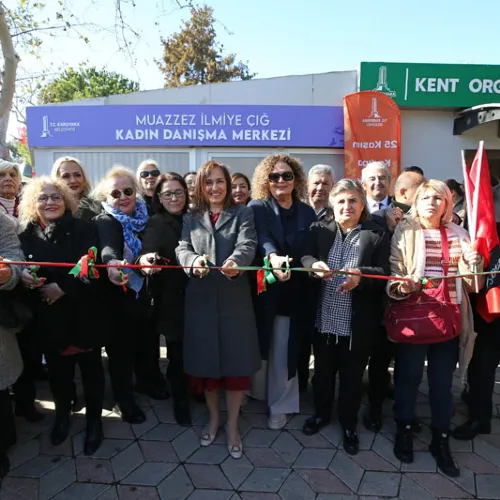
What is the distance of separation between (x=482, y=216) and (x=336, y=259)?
1.00m

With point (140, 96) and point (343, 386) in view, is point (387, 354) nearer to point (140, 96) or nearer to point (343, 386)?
point (343, 386)

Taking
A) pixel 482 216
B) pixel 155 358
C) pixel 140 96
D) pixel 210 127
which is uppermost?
pixel 140 96

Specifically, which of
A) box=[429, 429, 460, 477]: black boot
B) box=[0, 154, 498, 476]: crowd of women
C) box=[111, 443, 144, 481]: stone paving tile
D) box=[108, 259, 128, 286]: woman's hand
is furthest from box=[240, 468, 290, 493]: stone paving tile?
box=[108, 259, 128, 286]: woman's hand

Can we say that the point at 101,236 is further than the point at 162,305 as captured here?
No

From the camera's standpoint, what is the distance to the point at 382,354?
3236mm

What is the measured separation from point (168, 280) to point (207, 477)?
138cm

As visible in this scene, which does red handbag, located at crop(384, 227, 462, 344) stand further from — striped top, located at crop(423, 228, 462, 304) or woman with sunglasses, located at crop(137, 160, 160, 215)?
woman with sunglasses, located at crop(137, 160, 160, 215)

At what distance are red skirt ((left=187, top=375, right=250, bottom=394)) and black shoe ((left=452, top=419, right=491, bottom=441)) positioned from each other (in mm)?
1689

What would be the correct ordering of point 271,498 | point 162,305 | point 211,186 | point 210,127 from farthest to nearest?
point 210,127 < point 162,305 < point 211,186 < point 271,498

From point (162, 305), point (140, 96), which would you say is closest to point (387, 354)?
point (162, 305)

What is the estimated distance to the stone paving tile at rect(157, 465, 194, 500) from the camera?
8.04 feet

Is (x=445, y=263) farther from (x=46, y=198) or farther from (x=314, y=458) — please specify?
(x=46, y=198)

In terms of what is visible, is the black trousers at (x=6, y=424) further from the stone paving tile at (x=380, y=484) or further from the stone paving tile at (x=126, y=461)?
the stone paving tile at (x=380, y=484)

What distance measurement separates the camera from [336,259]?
2789 millimetres
